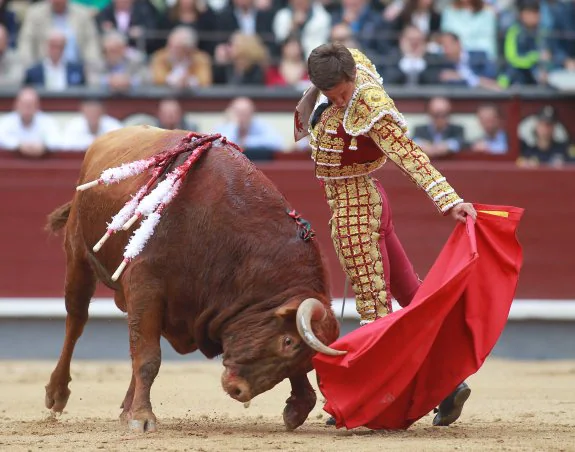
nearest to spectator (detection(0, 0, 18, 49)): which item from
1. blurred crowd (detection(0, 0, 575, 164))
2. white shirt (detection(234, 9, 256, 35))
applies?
blurred crowd (detection(0, 0, 575, 164))

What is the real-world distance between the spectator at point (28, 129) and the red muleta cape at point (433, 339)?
4.12 meters

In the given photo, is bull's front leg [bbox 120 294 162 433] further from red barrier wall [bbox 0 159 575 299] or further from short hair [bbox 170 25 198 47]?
short hair [bbox 170 25 198 47]

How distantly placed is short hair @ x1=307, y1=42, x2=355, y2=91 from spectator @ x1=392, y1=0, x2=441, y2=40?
499cm

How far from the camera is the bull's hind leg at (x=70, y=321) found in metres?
5.73

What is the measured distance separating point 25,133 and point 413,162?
4.33m

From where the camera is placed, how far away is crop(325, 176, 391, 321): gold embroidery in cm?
492

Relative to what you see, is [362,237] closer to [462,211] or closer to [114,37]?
[462,211]

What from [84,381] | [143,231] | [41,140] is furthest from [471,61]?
[143,231]

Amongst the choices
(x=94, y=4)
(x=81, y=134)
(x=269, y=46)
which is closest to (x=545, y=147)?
(x=269, y=46)

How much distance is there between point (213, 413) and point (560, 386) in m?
2.04

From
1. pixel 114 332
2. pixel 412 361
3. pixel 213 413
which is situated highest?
pixel 412 361

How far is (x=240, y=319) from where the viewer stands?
4785mm

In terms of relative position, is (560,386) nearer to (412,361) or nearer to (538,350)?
(538,350)

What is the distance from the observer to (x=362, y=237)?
4922mm
